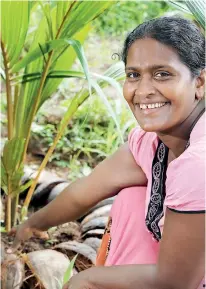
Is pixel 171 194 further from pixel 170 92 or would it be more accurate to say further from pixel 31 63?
pixel 31 63

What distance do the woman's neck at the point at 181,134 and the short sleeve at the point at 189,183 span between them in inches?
3.2

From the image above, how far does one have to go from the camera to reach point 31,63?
166 cm

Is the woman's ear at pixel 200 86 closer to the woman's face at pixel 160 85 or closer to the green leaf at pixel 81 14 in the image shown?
the woman's face at pixel 160 85

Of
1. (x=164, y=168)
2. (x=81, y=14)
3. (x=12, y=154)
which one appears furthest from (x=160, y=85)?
(x=12, y=154)

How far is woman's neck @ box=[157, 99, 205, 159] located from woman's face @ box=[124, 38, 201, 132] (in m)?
0.02

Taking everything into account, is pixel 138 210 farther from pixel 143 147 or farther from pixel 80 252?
pixel 80 252

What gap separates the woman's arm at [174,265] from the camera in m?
1.06

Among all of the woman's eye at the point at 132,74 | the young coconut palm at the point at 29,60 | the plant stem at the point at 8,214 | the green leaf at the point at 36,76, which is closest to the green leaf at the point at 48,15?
the young coconut palm at the point at 29,60

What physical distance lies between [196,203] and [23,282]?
2.35 ft

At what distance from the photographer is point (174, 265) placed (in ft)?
3.60

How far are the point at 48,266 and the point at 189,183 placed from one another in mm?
668

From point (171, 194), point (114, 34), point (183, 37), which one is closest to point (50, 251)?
point (171, 194)

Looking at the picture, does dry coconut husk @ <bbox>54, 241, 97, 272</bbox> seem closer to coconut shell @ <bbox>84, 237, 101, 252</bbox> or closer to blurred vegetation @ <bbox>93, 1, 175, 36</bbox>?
coconut shell @ <bbox>84, 237, 101, 252</bbox>

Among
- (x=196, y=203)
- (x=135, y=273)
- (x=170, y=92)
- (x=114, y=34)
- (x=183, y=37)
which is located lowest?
(x=135, y=273)
